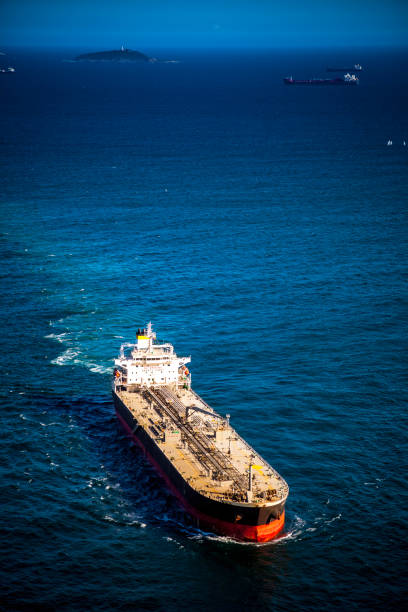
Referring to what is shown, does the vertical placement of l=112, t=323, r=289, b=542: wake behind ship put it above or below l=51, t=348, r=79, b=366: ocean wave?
below

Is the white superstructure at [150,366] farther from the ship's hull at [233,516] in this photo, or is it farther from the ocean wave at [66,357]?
the ship's hull at [233,516]

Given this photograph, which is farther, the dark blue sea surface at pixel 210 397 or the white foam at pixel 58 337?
the white foam at pixel 58 337

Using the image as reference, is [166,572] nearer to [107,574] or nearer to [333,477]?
[107,574]

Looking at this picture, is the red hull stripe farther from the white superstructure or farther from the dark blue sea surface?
the white superstructure

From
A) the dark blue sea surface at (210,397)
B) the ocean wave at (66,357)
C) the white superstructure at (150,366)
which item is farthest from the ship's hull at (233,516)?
the ocean wave at (66,357)

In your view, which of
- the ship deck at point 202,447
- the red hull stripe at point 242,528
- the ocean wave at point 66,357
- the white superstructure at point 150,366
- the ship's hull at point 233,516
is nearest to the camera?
the ship's hull at point 233,516

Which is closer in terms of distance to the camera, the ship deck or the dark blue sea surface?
the dark blue sea surface

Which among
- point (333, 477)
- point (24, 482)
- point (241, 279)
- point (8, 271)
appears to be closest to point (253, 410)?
point (333, 477)

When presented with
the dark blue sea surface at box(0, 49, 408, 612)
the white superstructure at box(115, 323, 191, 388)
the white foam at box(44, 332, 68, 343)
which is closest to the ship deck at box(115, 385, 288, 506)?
the white superstructure at box(115, 323, 191, 388)
